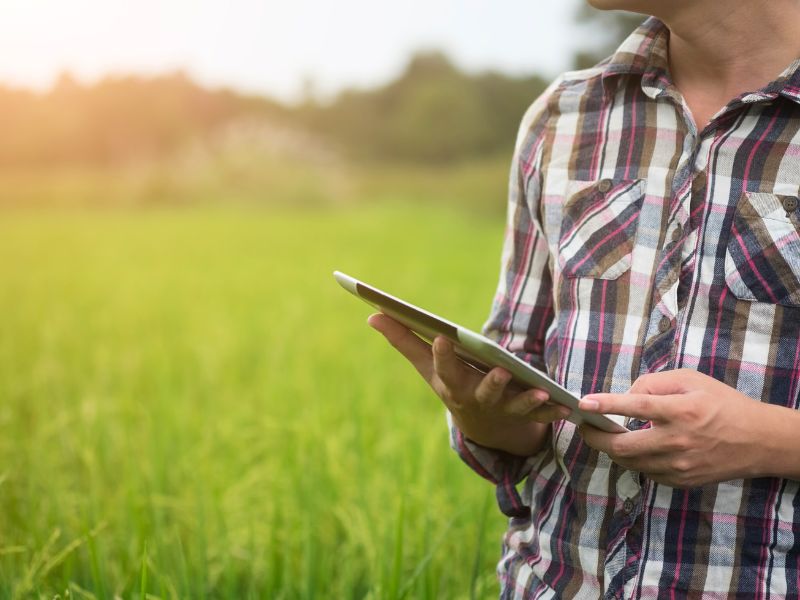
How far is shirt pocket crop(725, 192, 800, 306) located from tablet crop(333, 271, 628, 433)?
0.19 meters

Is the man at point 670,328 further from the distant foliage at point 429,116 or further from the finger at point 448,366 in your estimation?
the distant foliage at point 429,116

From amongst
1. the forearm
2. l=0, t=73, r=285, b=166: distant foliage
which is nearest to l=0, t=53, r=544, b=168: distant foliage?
l=0, t=73, r=285, b=166: distant foliage

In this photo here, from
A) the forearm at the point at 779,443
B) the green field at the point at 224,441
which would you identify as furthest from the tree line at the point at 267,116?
the forearm at the point at 779,443

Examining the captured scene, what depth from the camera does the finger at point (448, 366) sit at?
0.76m

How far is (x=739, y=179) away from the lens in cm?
83

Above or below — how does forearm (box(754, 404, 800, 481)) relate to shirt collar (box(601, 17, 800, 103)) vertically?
below

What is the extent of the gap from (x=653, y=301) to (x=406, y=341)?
248 millimetres

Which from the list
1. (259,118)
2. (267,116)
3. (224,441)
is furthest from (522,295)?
(267,116)

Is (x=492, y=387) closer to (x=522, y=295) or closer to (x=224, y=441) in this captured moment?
(x=522, y=295)

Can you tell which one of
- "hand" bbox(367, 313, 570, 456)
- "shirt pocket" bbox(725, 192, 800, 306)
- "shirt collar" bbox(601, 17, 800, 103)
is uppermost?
"shirt collar" bbox(601, 17, 800, 103)

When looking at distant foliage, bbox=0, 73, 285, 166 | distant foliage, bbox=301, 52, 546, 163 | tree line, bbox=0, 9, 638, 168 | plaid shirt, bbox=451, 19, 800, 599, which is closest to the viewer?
plaid shirt, bbox=451, 19, 800, 599

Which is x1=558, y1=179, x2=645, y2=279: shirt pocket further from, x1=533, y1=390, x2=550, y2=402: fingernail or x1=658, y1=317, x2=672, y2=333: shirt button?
x1=533, y1=390, x2=550, y2=402: fingernail

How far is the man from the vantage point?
2.48ft

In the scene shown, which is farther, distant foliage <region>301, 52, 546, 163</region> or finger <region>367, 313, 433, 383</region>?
distant foliage <region>301, 52, 546, 163</region>
